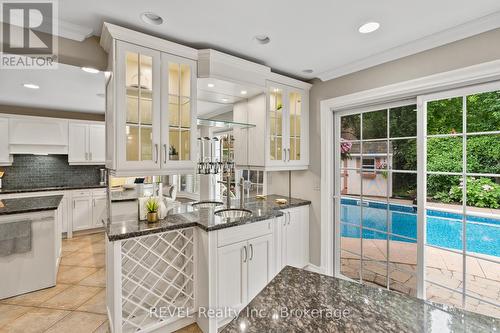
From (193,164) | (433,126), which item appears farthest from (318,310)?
(433,126)

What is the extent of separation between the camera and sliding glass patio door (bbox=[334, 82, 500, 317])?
201cm

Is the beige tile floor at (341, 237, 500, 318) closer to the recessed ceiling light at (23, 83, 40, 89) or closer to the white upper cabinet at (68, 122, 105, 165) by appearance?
the recessed ceiling light at (23, 83, 40, 89)

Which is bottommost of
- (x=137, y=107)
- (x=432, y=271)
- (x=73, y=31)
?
(x=432, y=271)

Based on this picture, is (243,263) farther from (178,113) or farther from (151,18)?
(151,18)

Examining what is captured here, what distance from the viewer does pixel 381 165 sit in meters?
2.67

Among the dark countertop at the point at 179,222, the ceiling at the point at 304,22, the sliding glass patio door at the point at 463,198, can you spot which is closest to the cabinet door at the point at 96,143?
the dark countertop at the point at 179,222

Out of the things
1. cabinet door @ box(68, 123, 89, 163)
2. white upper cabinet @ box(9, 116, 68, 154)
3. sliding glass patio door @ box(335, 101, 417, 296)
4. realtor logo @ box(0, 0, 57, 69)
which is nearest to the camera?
realtor logo @ box(0, 0, 57, 69)

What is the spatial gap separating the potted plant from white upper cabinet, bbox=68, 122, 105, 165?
12.3 ft

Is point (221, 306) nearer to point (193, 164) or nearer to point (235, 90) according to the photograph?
point (193, 164)

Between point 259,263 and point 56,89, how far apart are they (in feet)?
12.5

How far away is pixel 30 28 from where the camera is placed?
74.4 inches

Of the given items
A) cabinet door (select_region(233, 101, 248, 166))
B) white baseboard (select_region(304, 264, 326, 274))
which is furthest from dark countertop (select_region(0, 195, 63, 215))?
white baseboard (select_region(304, 264, 326, 274))

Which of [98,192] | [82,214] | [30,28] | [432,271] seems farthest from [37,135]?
[432,271]

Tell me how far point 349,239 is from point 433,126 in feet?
5.06
